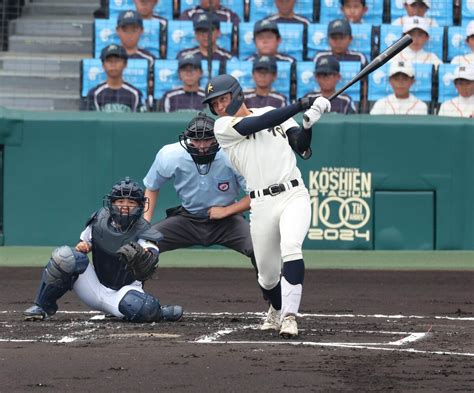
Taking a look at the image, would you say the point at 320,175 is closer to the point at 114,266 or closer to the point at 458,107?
the point at 458,107

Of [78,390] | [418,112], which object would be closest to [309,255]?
[418,112]

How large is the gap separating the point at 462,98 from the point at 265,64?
230 cm

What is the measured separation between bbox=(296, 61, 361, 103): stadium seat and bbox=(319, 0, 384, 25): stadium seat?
980 millimetres

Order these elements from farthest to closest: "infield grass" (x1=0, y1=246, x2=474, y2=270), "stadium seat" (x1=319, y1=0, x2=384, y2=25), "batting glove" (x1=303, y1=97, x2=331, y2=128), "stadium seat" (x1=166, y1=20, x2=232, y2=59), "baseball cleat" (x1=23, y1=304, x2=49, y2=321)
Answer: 1. "stadium seat" (x1=319, y1=0, x2=384, y2=25)
2. "stadium seat" (x1=166, y1=20, x2=232, y2=59)
3. "infield grass" (x1=0, y1=246, x2=474, y2=270)
4. "baseball cleat" (x1=23, y1=304, x2=49, y2=321)
5. "batting glove" (x1=303, y1=97, x2=331, y2=128)

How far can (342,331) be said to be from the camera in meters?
7.98

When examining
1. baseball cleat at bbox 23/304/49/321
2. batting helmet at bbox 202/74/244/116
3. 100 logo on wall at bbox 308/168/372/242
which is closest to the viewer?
batting helmet at bbox 202/74/244/116

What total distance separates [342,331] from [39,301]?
6.75ft

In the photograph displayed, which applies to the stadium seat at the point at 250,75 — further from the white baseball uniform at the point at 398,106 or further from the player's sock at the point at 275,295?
the player's sock at the point at 275,295

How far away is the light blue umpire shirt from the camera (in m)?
9.36

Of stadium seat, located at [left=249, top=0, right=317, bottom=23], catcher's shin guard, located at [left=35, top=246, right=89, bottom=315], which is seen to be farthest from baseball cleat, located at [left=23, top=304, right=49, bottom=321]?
stadium seat, located at [left=249, top=0, right=317, bottom=23]

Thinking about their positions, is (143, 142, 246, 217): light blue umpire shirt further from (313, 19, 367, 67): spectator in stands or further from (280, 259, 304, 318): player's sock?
(313, 19, 367, 67): spectator in stands

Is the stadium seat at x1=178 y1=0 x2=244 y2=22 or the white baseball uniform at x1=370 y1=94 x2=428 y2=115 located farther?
the stadium seat at x1=178 y1=0 x2=244 y2=22

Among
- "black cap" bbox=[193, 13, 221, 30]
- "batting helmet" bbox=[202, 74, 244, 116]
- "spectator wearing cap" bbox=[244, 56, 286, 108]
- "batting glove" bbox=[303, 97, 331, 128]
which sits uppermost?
"black cap" bbox=[193, 13, 221, 30]

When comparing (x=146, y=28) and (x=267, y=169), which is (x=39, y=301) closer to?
(x=267, y=169)
